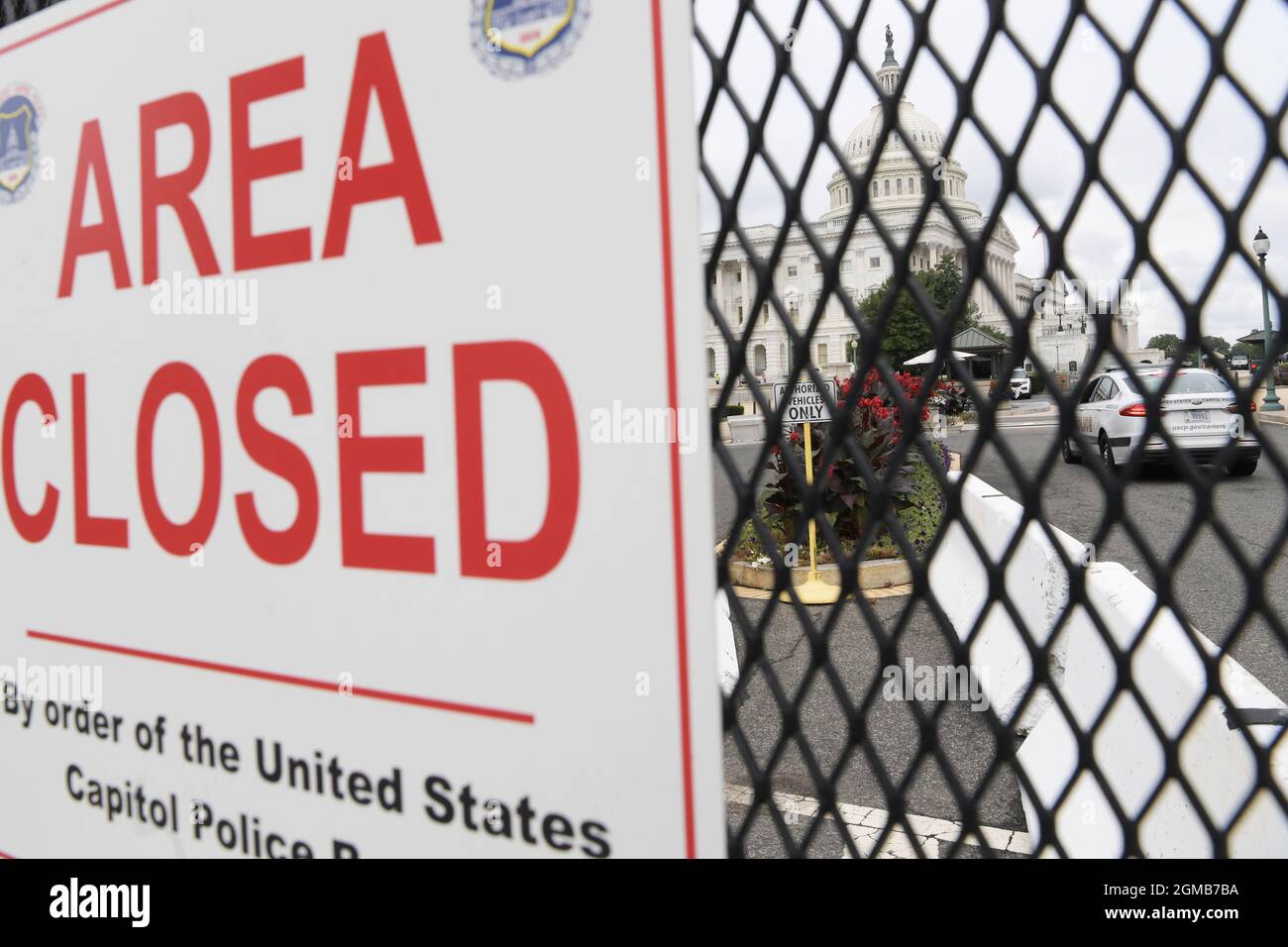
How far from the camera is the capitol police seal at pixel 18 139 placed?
170 cm

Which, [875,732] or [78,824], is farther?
[875,732]

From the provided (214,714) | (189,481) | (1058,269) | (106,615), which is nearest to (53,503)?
(106,615)

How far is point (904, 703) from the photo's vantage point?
177 inches

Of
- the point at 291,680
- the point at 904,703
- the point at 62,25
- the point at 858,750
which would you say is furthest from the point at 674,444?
the point at 904,703

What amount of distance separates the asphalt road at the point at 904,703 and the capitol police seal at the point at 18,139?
152 cm

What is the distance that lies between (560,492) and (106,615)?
1001 millimetres

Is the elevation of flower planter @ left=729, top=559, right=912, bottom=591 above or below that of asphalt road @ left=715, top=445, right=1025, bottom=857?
above

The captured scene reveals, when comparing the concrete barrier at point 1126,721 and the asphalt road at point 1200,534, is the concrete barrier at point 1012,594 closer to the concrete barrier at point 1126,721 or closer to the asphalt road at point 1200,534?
the concrete barrier at point 1126,721

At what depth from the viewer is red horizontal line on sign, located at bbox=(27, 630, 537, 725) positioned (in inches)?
47.9

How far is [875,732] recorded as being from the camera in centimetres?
434

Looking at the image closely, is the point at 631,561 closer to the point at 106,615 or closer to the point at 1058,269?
the point at 1058,269

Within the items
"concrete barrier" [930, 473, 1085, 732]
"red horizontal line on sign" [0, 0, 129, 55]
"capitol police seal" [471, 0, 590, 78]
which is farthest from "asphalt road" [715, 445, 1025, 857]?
"red horizontal line on sign" [0, 0, 129, 55]

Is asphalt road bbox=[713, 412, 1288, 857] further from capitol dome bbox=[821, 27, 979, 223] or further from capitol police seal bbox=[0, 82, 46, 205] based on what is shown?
capitol police seal bbox=[0, 82, 46, 205]

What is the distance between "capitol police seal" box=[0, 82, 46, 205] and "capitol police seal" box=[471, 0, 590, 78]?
3.43 feet
